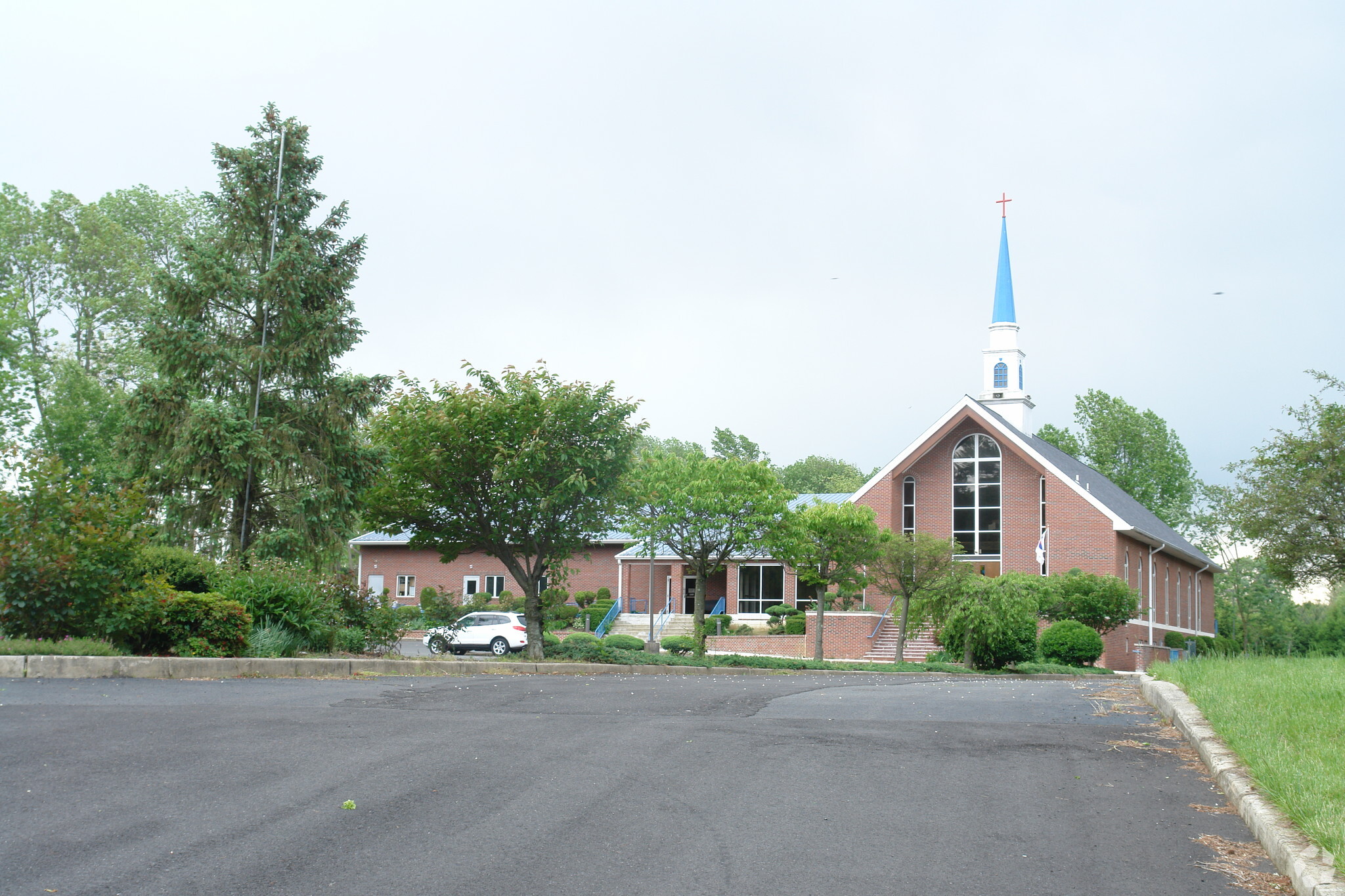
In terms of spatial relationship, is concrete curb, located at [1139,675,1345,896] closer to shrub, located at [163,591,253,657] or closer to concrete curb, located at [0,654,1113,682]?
concrete curb, located at [0,654,1113,682]

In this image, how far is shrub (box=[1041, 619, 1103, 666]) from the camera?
99.4ft

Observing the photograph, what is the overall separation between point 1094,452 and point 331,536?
52.4 m

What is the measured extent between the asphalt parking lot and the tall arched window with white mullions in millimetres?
31343

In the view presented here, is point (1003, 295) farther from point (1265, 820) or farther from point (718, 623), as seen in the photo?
point (1265, 820)

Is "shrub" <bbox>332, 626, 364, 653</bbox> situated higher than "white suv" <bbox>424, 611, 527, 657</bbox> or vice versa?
"shrub" <bbox>332, 626, 364, 653</bbox>

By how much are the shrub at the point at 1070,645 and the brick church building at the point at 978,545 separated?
501 centimetres

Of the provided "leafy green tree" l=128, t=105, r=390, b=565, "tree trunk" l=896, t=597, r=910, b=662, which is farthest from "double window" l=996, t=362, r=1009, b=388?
"leafy green tree" l=128, t=105, r=390, b=565

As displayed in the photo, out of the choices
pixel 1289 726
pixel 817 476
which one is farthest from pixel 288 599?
pixel 817 476

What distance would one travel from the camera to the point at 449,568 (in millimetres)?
47375

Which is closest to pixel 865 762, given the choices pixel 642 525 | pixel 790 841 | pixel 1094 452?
pixel 790 841

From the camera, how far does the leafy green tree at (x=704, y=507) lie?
2705cm

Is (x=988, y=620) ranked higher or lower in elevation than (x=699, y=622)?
higher

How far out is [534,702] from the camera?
36.6 ft

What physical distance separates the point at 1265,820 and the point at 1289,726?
314 cm
